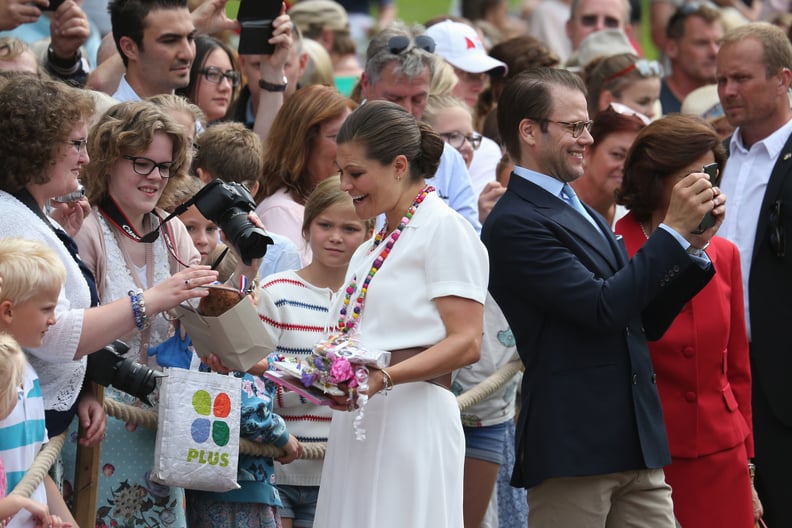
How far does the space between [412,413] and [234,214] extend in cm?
98

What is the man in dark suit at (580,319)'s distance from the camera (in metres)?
4.58

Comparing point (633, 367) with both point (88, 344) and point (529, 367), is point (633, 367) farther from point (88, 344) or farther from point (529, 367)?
point (88, 344)

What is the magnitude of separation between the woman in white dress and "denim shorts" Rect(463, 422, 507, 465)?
1.63m

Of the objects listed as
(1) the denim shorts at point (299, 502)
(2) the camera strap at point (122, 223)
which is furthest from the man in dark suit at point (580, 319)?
(2) the camera strap at point (122, 223)

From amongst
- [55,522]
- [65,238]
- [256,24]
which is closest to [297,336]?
[65,238]

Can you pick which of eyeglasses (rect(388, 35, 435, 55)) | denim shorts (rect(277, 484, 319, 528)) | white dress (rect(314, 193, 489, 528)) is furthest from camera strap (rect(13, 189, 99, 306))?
eyeglasses (rect(388, 35, 435, 55))

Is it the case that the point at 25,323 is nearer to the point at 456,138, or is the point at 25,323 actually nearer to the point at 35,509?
the point at 35,509

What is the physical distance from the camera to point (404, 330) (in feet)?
14.5

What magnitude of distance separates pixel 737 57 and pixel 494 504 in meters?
2.73

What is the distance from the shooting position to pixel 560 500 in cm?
469

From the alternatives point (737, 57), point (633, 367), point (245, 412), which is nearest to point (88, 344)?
point (245, 412)

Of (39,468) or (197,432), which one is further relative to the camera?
(197,432)

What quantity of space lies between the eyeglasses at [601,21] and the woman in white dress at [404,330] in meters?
6.87

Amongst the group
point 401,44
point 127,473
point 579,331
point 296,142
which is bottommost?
point 127,473
